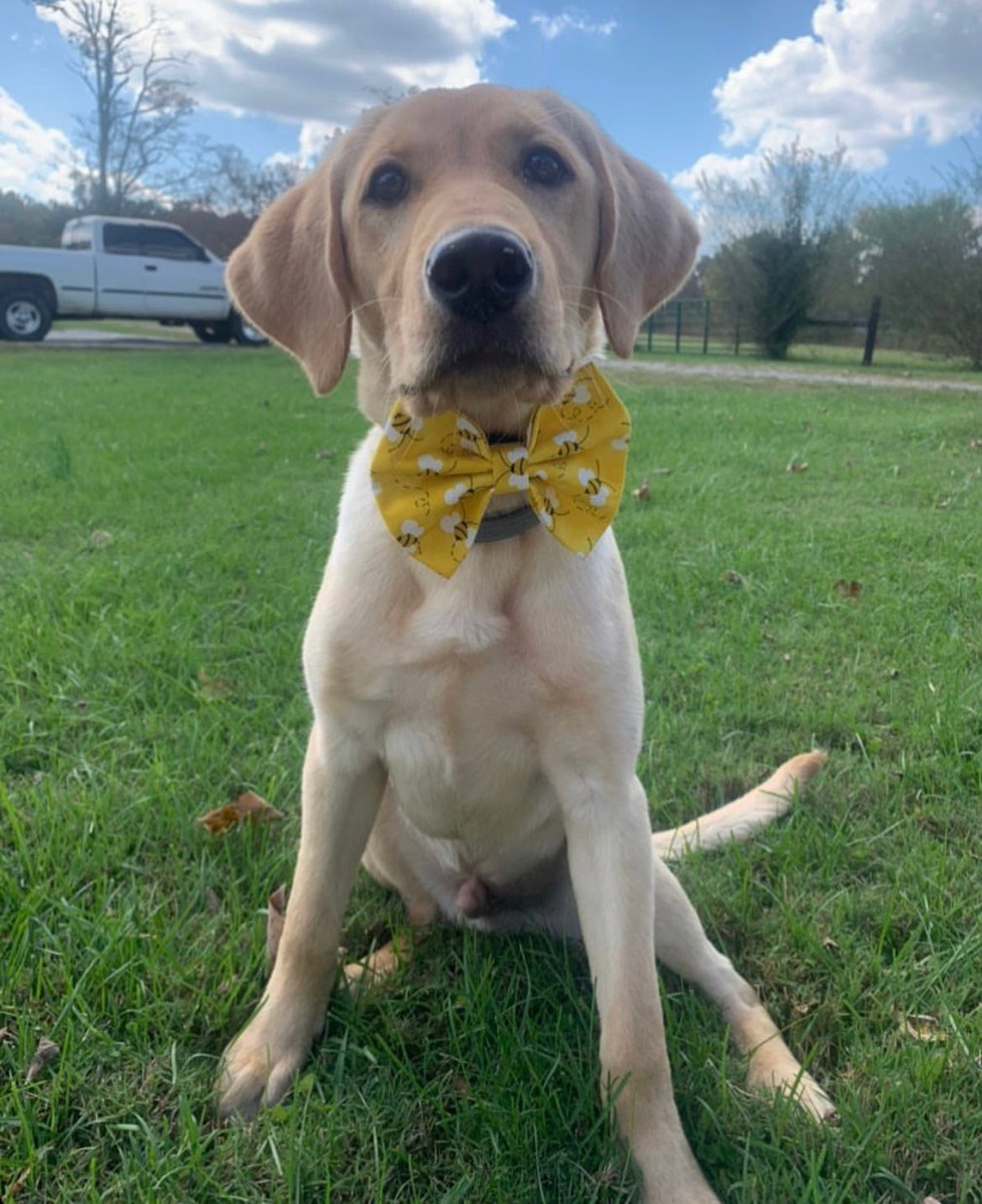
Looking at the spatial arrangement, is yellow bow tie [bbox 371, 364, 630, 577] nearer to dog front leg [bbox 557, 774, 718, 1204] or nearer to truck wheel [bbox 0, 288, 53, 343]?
dog front leg [bbox 557, 774, 718, 1204]

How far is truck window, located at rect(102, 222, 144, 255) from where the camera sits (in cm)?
1792

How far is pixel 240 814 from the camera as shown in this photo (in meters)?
2.45

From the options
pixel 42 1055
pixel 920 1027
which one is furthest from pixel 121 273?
pixel 920 1027

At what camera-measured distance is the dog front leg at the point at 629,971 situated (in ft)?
5.32

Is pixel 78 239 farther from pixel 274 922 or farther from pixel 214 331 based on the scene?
pixel 274 922

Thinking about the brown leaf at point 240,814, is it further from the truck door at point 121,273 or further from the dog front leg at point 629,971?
the truck door at point 121,273

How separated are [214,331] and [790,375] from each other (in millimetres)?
11653

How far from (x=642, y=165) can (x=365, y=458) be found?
922 mm

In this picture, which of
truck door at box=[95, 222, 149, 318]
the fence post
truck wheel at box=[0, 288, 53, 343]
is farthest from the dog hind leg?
the fence post

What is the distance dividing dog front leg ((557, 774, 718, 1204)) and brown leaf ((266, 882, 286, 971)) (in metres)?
0.66

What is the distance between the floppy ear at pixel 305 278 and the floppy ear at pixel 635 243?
1.84 feet

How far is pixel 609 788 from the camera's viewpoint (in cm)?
178

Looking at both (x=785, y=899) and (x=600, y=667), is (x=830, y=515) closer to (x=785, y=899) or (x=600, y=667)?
(x=785, y=899)

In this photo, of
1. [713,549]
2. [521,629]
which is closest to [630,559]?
[713,549]
